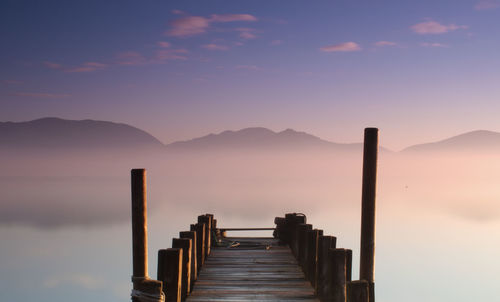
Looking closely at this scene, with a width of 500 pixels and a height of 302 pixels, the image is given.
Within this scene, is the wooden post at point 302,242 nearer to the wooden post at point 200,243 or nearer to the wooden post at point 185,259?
the wooden post at point 200,243

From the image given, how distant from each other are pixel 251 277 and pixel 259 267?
3.09 feet

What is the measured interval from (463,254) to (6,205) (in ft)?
388

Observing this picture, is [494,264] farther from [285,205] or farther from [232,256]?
[285,205]

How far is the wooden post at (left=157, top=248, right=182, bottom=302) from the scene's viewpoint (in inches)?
273

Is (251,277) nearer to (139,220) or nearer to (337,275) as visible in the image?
(337,275)

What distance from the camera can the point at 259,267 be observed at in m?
10.8

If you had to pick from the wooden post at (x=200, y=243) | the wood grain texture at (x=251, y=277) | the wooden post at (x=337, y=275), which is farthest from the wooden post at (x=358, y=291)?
the wooden post at (x=200, y=243)

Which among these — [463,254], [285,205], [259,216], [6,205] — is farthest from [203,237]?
[6,205]

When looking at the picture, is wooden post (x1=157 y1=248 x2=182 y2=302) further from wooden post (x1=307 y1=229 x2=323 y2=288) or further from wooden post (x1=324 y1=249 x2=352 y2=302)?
wooden post (x1=307 y1=229 x2=323 y2=288)

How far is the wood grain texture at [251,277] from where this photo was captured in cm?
864

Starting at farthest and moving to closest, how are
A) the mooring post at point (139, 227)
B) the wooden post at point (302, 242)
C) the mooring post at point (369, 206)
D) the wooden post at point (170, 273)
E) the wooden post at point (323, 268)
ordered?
the wooden post at point (302, 242) → the mooring post at point (369, 206) → the wooden post at point (323, 268) → the mooring post at point (139, 227) → the wooden post at point (170, 273)

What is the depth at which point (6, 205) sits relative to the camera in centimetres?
13238

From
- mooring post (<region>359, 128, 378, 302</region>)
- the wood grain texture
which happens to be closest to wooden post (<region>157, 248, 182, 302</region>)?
the wood grain texture

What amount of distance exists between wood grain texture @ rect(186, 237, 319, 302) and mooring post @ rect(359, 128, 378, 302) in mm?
1123
